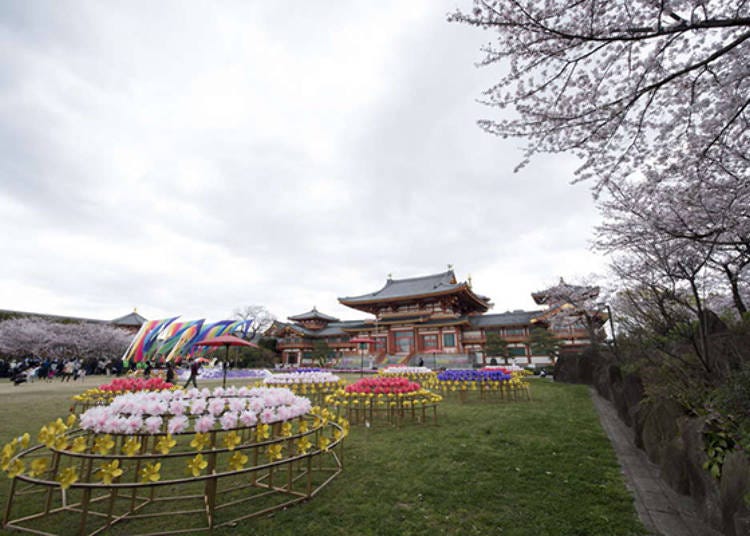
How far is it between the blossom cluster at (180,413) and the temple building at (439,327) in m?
22.4

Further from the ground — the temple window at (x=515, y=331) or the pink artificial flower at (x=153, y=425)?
the temple window at (x=515, y=331)

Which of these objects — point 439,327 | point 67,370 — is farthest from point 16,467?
point 439,327

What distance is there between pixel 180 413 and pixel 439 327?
28.1 metres

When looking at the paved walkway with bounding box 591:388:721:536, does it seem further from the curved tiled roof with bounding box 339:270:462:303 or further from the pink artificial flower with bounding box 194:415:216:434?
the curved tiled roof with bounding box 339:270:462:303

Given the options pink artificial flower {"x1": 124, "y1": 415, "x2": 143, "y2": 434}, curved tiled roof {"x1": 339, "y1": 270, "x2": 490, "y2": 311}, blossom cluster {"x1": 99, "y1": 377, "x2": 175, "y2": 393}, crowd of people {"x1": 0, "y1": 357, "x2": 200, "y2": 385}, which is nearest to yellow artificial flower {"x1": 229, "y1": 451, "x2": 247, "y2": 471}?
pink artificial flower {"x1": 124, "y1": 415, "x2": 143, "y2": 434}

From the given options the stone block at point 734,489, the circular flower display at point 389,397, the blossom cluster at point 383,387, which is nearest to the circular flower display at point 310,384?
the circular flower display at point 389,397

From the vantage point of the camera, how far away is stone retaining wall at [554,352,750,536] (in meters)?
2.77

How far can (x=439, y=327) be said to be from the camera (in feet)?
101

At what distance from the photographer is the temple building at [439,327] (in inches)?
1122

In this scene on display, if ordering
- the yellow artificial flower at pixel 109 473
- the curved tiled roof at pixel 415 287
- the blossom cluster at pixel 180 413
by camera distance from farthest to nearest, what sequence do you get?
the curved tiled roof at pixel 415 287 < the blossom cluster at pixel 180 413 < the yellow artificial flower at pixel 109 473

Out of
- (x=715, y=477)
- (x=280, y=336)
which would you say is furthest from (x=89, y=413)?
(x=280, y=336)

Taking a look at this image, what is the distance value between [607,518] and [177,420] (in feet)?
14.7

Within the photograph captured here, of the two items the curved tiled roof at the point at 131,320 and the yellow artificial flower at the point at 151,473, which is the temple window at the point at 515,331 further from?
the curved tiled roof at the point at 131,320

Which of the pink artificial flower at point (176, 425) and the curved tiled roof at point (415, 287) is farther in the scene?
the curved tiled roof at point (415, 287)
